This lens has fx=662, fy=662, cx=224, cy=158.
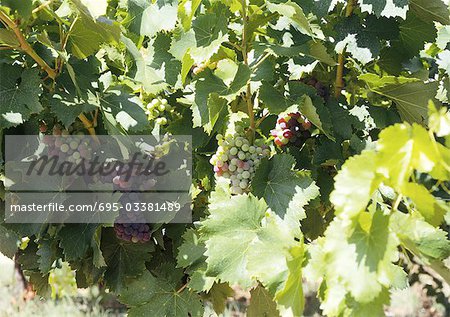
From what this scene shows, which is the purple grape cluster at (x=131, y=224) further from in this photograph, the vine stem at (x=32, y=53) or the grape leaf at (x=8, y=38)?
the grape leaf at (x=8, y=38)

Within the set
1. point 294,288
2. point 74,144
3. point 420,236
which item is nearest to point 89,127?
point 74,144

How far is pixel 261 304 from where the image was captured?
1.42 metres

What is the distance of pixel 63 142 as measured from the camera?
4.31 feet

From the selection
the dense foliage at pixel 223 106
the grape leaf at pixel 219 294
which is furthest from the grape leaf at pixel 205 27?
the grape leaf at pixel 219 294

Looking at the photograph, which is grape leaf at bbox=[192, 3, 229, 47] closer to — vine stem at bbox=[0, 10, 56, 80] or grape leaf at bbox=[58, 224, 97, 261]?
vine stem at bbox=[0, 10, 56, 80]

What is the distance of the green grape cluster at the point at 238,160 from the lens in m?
1.26

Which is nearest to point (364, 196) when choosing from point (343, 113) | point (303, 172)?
point (303, 172)

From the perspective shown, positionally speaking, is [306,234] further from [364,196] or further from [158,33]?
[364,196]

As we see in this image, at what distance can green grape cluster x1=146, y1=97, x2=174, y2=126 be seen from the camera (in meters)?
1.37

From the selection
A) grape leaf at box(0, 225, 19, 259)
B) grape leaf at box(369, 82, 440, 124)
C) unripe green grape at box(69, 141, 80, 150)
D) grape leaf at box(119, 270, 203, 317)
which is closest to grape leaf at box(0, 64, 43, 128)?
unripe green grape at box(69, 141, 80, 150)

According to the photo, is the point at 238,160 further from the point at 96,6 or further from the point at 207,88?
the point at 96,6

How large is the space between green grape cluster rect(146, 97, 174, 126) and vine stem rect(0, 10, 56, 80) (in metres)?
0.21

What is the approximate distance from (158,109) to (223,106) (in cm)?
24

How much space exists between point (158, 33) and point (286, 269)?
0.64 m
